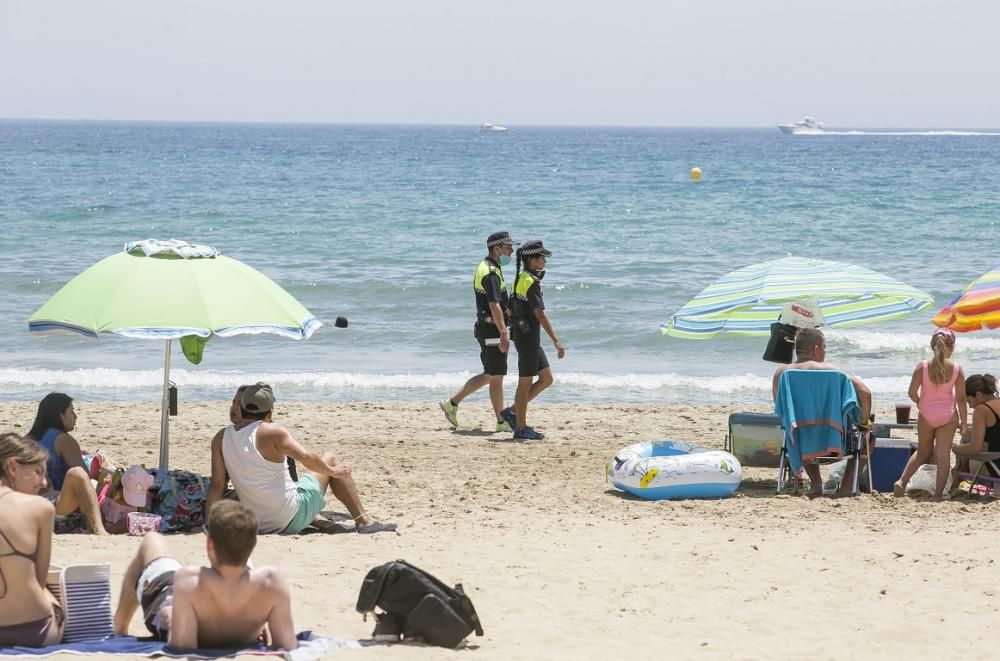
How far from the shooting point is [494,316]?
30.7ft

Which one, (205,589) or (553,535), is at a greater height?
(205,589)

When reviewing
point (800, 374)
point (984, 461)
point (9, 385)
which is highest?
point (800, 374)

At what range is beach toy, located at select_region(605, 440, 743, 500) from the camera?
294 inches

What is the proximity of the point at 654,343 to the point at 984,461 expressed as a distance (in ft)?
26.3

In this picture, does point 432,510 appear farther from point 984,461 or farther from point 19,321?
point 19,321

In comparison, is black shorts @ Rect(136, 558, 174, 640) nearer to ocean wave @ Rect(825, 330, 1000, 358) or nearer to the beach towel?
the beach towel

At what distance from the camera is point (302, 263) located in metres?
22.4

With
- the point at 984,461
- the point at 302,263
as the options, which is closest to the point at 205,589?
the point at 984,461

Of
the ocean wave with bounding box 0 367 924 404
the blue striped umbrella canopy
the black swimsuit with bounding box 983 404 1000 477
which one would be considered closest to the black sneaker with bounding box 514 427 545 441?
the blue striped umbrella canopy

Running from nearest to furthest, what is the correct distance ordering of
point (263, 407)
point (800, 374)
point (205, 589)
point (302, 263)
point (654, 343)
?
point (205, 589), point (263, 407), point (800, 374), point (654, 343), point (302, 263)

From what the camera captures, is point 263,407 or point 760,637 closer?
point 760,637

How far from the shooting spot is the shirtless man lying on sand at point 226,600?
409cm

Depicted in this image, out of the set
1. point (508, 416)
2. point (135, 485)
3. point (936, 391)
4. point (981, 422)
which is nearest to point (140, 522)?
point (135, 485)

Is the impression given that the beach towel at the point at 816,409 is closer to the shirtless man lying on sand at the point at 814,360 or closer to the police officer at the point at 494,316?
the shirtless man lying on sand at the point at 814,360
